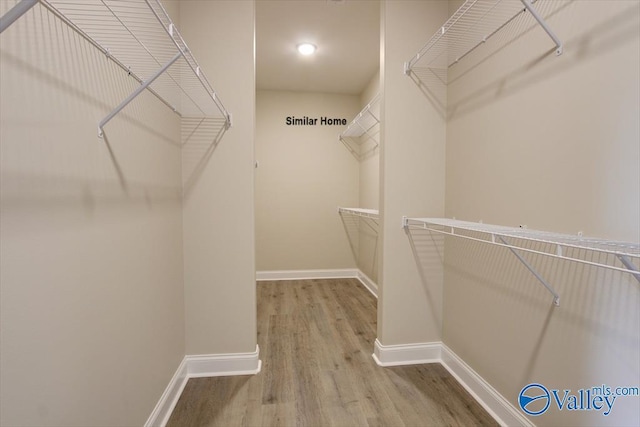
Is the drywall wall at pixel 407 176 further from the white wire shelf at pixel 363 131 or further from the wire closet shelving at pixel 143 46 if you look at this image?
the wire closet shelving at pixel 143 46

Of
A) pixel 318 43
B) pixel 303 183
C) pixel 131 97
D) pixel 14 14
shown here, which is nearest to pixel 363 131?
pixel 303 183

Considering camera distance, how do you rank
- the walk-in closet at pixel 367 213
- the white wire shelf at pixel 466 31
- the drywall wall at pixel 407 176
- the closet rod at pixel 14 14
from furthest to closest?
the drywall wall at pixel 407 176
the white wire shelf at pixel 466 31
the walk-in closet at pixel 367 213
the closet rod at pixel 14 14

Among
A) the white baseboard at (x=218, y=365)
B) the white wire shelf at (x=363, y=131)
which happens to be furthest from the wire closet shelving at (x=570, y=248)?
the white wire shelf at (x=363, y=131)

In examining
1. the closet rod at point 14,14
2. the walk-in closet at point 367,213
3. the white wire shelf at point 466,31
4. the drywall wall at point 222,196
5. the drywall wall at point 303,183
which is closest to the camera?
the closet rod at point 14,14

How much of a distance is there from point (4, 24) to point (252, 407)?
1741 mm

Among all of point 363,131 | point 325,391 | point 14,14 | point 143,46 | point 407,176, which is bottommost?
point 325,391

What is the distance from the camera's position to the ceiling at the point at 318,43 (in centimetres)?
223

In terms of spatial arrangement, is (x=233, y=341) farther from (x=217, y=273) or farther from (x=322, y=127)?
(x=322, y=127)

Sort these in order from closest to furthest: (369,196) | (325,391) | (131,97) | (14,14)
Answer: (14,14) < (131,97) < (325,391) < (369,196)

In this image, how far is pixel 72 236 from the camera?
802 mm

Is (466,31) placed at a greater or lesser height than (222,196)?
greater

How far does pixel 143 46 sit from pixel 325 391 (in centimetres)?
188

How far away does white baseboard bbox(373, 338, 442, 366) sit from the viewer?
6.31 feet

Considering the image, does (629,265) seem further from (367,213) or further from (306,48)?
(306,48)
